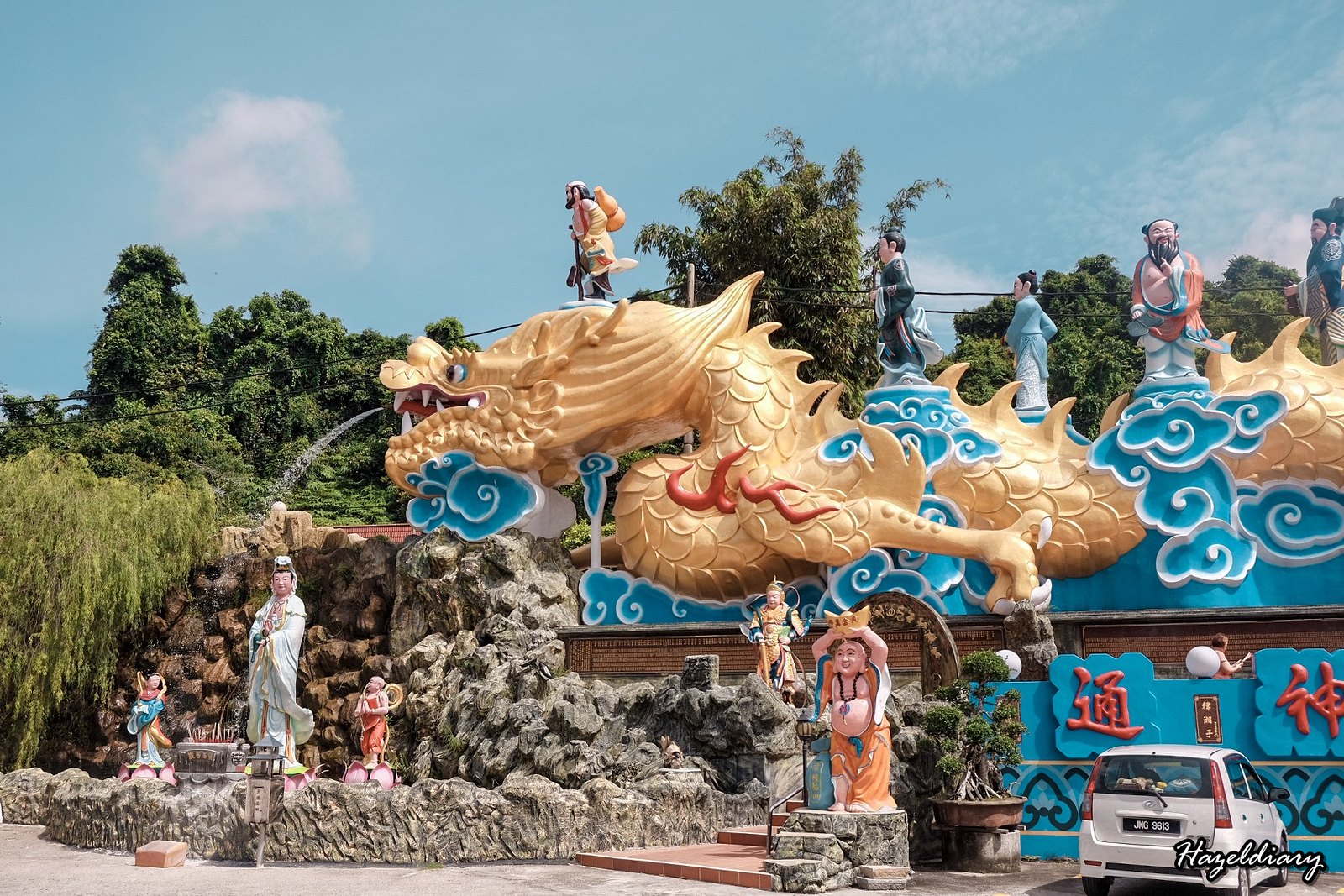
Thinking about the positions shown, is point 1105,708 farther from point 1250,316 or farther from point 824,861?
point 1250,316

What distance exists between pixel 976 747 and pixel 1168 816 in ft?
6.77

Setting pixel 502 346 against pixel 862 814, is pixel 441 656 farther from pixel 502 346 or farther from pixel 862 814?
pixel 862 814

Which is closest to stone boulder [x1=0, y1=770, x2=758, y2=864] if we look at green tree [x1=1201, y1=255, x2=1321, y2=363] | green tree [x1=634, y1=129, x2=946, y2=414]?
green tree [x1=634, y1=129, x2=946, y2=414]

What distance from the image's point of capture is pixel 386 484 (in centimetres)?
3338

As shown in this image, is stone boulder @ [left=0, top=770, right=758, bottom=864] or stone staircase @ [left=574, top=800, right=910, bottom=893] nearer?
stone staircase @ [left=574, top=800, right=910, bottom=893]

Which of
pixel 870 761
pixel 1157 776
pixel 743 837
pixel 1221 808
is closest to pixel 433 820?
pixel 743 837

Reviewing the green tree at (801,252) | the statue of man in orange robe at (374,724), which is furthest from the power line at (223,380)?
the statue of man in orange robe at (374,724)

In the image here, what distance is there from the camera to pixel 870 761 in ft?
28.5

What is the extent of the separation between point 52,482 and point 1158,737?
14.3 meters

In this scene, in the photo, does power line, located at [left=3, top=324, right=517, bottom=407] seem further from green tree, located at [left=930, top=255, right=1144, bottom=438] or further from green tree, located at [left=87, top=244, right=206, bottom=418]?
A: green tree, located at [left=930, top=255, right=1144, bottom=438]

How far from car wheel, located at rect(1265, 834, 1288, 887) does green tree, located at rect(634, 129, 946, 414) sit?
15646 mm

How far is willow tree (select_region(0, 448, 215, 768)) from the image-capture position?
52.5 feet

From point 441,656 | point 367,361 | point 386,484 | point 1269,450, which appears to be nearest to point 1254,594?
point 1269,450

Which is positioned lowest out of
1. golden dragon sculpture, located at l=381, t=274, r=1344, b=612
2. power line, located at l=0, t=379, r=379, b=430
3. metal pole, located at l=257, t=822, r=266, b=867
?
metal pole, located at l=257, t=822, r=266, b=867
